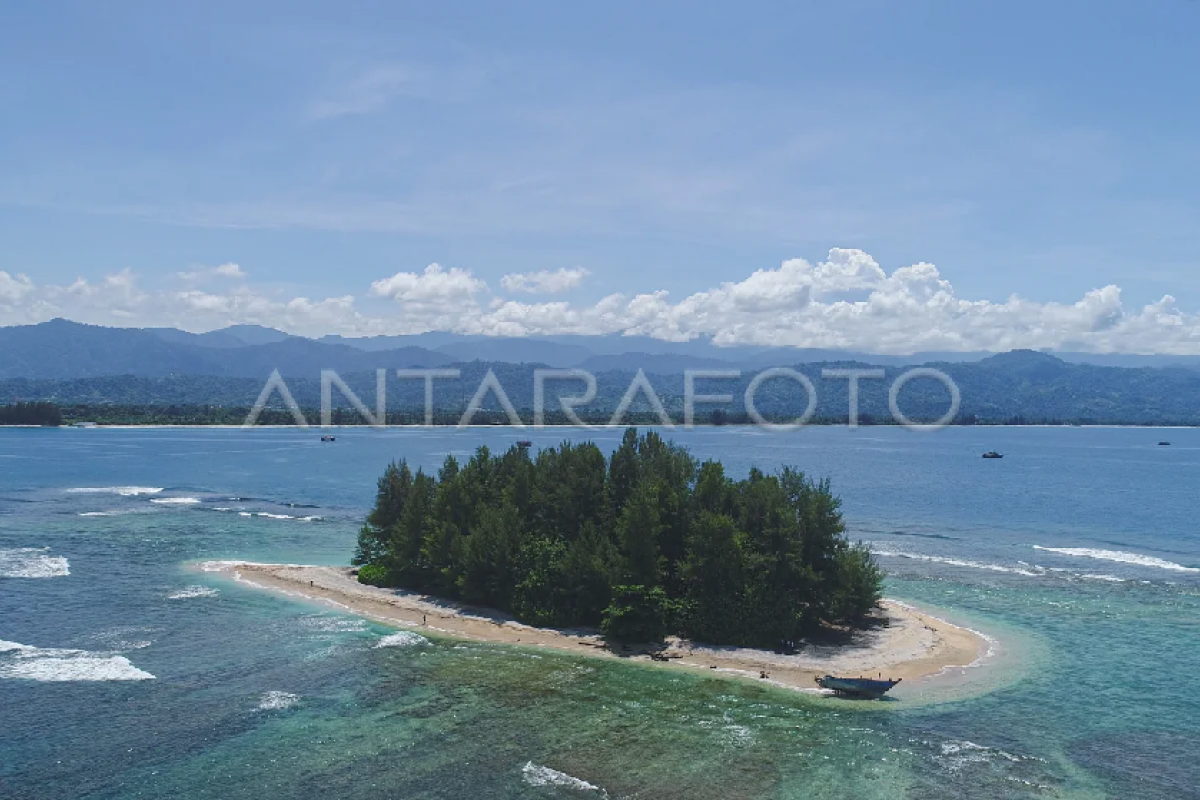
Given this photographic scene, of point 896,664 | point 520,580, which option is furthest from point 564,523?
point 896,664

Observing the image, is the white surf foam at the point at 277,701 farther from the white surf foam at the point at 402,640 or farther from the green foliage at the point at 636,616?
the green foliage at the point at 636,616

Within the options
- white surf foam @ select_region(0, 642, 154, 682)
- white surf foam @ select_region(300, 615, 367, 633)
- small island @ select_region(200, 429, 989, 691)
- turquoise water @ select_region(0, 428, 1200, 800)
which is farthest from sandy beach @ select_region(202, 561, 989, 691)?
white surf foam @ select_region(0, 642, 154, 682)

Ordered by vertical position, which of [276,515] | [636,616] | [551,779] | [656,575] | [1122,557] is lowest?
[551,779]

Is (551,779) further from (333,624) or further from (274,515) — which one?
(274,515)

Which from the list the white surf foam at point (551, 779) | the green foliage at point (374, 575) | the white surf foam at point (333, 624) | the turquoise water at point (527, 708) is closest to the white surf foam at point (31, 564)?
the turquoise water at point (527, 708)

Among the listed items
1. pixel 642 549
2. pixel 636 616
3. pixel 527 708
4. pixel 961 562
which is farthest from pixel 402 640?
pixel 961 562

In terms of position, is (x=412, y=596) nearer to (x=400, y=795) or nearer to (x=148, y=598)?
(x=148, y=598)

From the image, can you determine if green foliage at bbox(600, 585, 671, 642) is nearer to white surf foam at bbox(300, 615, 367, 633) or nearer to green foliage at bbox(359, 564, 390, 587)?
white surf foam at bbox(300, 615, 367, 633)
